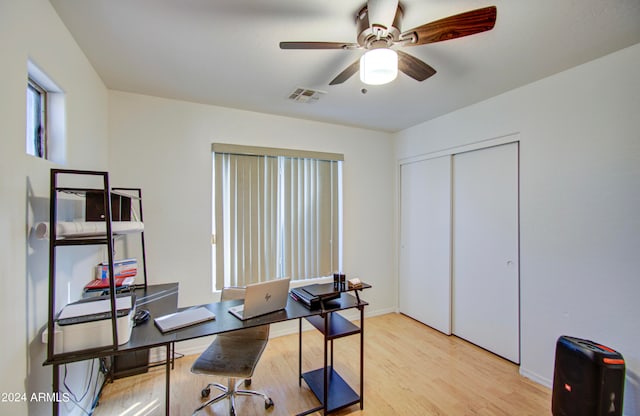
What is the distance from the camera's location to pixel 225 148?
302 cm

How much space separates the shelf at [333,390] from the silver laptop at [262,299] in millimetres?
831

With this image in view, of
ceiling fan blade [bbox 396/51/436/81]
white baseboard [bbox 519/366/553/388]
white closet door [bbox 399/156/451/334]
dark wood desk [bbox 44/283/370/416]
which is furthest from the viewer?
white closet door [bbox 399/156/451/334]

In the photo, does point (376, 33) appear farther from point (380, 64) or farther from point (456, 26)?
point (456, 26)

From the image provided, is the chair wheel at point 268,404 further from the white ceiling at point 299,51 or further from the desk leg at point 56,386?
the white ceiling at point 299,51

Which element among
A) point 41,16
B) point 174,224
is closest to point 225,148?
point 174,224

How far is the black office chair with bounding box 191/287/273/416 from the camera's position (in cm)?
182

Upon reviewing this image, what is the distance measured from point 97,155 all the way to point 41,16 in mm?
1123

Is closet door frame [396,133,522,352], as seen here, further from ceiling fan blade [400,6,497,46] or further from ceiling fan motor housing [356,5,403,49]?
ceiling fan motor housing [356,5,403,49]

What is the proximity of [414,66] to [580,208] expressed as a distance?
5.76 feet

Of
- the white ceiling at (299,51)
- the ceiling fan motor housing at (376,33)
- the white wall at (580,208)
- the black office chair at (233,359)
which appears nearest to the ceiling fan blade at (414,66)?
the ceiling fan motor housing at (376,33)

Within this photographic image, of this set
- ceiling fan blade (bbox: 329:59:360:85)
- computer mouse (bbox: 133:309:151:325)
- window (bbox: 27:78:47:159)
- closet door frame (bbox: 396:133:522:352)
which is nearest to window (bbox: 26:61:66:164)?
window (bbox: 27:78:47:159)

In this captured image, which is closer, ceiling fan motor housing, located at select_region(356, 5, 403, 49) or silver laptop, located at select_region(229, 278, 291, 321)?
ceiling fan motor housing, located at select_region(356, 5, 403, 49)

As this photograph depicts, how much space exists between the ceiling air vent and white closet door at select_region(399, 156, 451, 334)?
5.68 feet

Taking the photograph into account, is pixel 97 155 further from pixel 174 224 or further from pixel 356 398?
pixel 356 398
